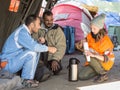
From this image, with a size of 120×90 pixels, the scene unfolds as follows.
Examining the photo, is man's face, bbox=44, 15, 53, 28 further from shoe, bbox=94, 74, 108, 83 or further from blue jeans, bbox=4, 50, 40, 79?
shoe, bbox=94, 74, 108, 83

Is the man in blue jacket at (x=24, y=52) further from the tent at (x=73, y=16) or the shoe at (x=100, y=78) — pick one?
the tent at (x=73, y=16)

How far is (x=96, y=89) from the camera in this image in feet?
19.4

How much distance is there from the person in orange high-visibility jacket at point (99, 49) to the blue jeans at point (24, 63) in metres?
0.98

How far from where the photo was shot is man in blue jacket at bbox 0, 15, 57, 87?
18.7 ft

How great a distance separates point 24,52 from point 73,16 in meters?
6.28

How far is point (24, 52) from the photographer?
18.9 feet

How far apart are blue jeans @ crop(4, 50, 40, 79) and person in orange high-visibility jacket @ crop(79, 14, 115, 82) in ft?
3.23

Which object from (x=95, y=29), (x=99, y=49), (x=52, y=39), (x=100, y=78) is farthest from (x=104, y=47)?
(x=52, y=39)

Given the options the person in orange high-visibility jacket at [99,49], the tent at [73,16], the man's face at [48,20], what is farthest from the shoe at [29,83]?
the tent at [73,16]

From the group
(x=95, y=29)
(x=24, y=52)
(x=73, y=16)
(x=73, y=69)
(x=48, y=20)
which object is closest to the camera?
(x=24, y=52)

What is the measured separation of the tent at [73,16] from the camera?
11.6 metres

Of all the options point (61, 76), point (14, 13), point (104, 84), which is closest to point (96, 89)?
point (104, 84)

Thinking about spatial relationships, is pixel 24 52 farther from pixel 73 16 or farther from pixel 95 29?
pixel 73 16

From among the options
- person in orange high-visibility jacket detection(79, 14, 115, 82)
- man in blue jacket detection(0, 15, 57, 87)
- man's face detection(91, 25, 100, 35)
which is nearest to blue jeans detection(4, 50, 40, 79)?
man in blue jacket detection(0, 15, 57, 87)
